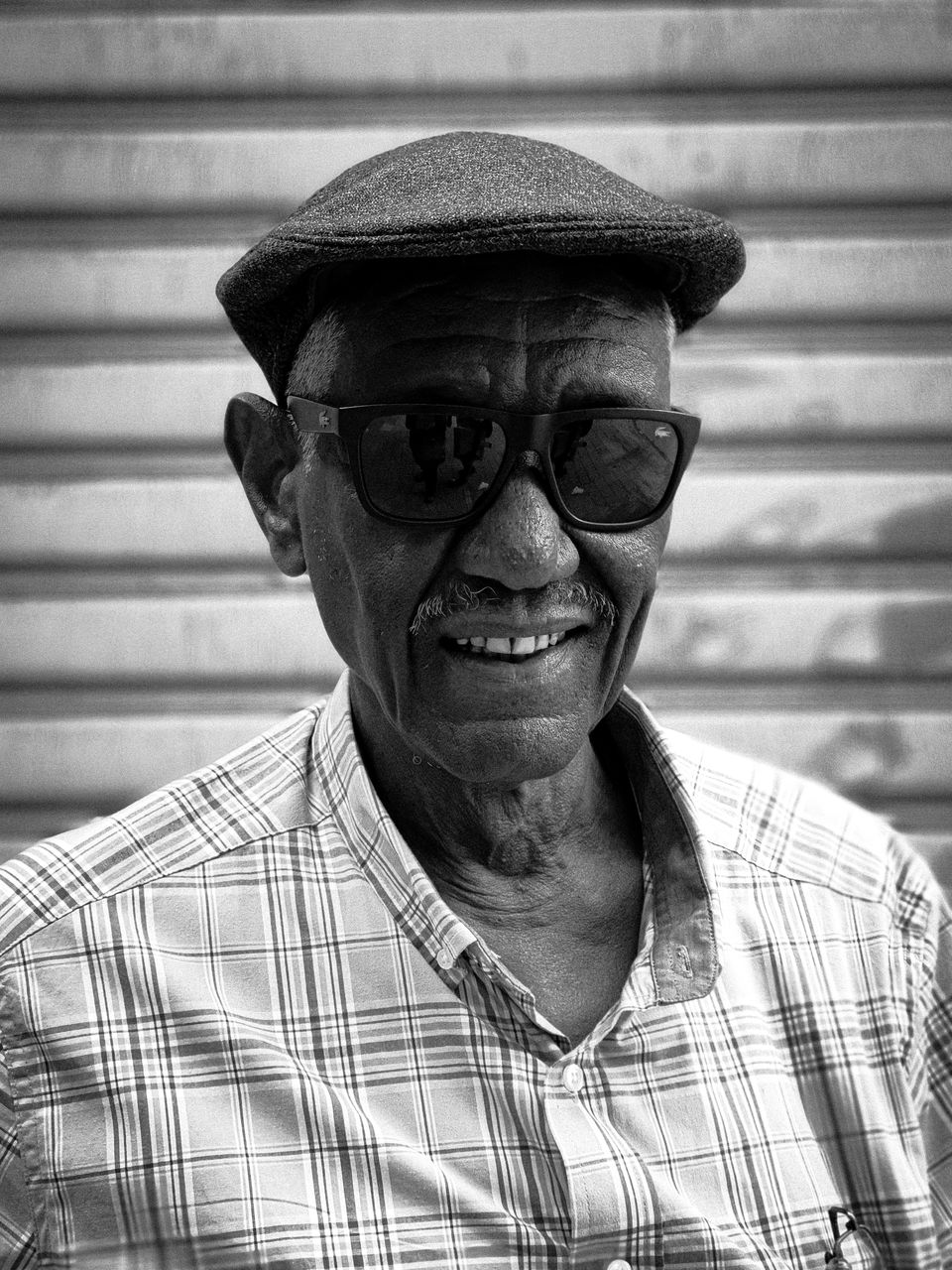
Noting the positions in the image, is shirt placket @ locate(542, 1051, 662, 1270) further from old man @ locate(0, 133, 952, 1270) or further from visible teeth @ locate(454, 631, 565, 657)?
visible teeth @ locate(454, 631, 565, 657)

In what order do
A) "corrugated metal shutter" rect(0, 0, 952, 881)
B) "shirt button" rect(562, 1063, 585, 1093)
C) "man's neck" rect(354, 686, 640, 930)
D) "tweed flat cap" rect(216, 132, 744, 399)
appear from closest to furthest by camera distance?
1. "tweed flat cap" rect(216, 132, 744, 399)
2. "shirt button" rect(562, 1063, 585, 1093)
3. "man's neck" rect(354, 686, 640, 930)
4. "corrugated metal shutter" rect(0, 0, 952, 881)

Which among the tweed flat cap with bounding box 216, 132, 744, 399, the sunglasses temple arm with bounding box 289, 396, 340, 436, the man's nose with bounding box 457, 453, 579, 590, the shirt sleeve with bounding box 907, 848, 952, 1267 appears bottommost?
the shirt sleeve with bounding box 907, 848, 952, 1267

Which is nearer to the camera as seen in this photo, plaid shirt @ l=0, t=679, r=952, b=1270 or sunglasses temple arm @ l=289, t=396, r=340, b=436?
plaid shirt @ l=0, t=679, r=952, b=1270

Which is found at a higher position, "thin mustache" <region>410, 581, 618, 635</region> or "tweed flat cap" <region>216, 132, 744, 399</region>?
"tweed flat cap" <region>216, 132, 744, 399</region>

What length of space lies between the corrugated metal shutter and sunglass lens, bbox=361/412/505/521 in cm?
192

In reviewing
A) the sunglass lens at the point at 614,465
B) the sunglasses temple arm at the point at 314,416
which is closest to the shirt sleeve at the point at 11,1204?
the sunglasses temple arm at the point at 314,416

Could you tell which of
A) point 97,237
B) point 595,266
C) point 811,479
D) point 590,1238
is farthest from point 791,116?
point 590,1238

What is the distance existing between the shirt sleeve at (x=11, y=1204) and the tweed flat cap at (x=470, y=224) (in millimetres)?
1051

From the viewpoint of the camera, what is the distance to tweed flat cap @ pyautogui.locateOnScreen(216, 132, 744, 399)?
157cm

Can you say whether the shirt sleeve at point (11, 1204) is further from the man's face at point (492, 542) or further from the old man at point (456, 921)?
the man's face at point (492, 542)

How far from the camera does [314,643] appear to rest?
11.7 feet

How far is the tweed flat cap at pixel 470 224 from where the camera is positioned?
5.15ft

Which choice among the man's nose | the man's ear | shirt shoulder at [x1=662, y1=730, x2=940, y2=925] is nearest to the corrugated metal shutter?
shirt shoulder at [x1=662, y1=730, x2=940, y2=925]

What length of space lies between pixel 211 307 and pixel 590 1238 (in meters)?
2.62
